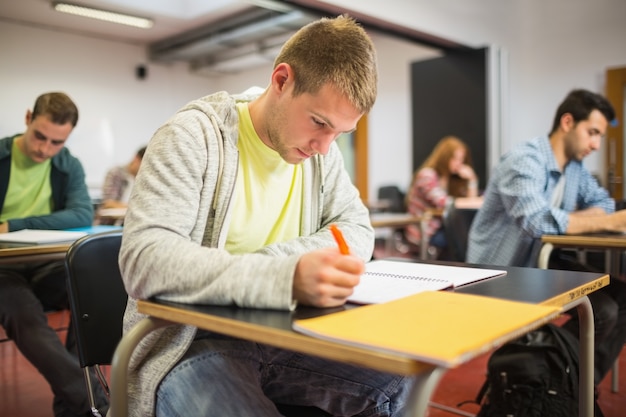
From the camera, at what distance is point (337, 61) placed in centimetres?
95

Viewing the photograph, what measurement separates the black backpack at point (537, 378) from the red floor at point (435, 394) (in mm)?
316

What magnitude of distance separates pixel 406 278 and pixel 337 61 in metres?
0.39

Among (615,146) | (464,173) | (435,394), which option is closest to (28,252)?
(435,394)

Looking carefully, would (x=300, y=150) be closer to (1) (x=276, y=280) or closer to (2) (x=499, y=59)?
(1) (x=276, y=280)

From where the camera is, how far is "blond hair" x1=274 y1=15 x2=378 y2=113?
0.95 metres

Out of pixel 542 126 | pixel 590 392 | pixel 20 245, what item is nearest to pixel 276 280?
pixel 590 392

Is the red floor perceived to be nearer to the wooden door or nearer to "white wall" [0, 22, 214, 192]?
"white wall" [0, 22, 214, 192]

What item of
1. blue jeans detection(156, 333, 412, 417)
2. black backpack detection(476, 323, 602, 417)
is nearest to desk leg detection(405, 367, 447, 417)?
blue jeans detection(156, 333, 412, 417)

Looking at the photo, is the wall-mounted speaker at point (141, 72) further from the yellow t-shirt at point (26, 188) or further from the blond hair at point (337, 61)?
the blond hair at point (337, 61)

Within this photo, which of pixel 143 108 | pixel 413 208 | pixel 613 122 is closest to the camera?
pixel 613 122

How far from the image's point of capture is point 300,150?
3.45ft

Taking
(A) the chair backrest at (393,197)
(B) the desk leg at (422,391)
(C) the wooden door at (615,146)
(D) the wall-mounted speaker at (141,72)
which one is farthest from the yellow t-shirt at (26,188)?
(C) the wooden door at (615,146)

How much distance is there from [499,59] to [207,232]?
542 cm

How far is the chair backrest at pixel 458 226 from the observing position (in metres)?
2.54
